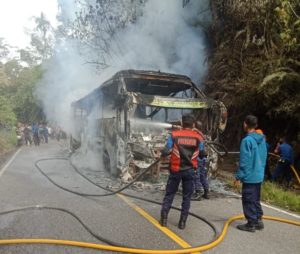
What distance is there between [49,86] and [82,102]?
13084 mm

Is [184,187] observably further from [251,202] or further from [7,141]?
→ [7,141]

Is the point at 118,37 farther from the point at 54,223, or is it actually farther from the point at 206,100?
the point at 54,223

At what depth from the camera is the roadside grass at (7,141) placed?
22.4 metres

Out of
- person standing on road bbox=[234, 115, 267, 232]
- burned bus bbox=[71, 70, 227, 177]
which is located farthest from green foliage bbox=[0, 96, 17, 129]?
person standing on road bbox=[234, 115, 267, 232]

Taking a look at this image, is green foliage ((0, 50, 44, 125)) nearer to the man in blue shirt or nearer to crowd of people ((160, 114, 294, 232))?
the man in blue shirt

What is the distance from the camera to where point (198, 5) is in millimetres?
16922

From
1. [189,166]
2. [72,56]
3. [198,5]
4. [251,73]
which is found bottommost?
[189,166]

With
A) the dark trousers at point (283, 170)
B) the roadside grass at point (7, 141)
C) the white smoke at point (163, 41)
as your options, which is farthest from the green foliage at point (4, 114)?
the dark trousers at point (283, 170)

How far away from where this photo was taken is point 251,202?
582 cm

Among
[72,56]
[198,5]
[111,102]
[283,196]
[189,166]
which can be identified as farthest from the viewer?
[72,56]

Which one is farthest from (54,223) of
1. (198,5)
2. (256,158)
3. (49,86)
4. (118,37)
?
(49,86)

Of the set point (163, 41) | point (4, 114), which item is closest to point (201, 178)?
point (163, 41)

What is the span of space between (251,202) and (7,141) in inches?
848

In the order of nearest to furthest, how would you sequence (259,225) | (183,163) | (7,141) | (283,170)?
(183,163) → (259,225) → (283,170) → (7,141)
